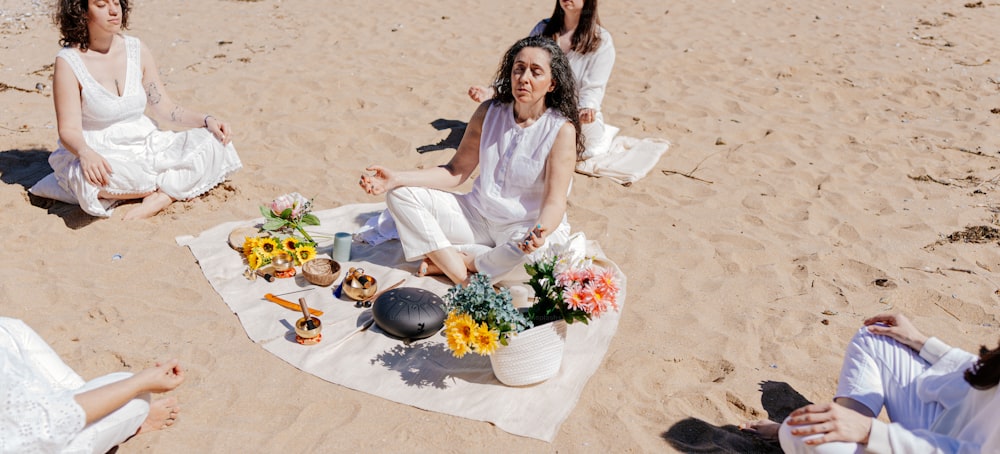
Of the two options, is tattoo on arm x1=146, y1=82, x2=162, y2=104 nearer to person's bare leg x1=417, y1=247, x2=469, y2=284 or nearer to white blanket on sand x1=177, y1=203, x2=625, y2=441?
white blanket on sand x1=177, y1=203, x2=625, y2=441

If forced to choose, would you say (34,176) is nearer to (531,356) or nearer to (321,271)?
(321,271)

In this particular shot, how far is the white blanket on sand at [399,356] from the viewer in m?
3.45

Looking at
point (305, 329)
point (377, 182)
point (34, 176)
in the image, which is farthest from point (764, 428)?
point (34, 176)

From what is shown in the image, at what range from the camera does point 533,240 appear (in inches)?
151

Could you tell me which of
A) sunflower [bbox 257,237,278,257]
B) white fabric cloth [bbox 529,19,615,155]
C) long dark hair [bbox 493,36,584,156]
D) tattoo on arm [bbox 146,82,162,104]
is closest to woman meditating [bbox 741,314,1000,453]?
long dark hair [bbox 493,36,584,156]

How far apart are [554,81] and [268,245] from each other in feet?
6.22

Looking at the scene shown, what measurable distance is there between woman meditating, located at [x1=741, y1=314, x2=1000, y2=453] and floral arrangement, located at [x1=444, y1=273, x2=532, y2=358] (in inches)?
43.2

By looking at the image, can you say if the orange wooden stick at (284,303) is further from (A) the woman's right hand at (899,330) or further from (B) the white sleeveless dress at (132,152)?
(A) the woman's right hand at (899,330)

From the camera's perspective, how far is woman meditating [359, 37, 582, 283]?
4.13 meters

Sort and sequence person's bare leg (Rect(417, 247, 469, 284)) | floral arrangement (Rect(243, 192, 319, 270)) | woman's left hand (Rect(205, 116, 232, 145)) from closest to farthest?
person's bare leg (Rect(417, 247, 469, 284)) → floral arrangement (Rect(243, 192, 319, 270)) → woman's left hand (Rect(205, 116, 232, 145))

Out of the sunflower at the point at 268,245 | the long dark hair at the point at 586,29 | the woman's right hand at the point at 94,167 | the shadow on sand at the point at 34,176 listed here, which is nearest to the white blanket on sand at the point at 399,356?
the sunflower at the point at 268,245

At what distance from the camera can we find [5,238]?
15.4 feet

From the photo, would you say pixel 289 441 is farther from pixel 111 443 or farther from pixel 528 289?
pixel 528 289

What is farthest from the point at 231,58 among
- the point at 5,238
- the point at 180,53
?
the point at 5,238
